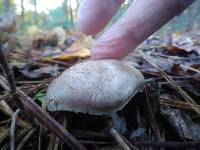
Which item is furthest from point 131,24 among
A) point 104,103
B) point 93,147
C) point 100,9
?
point 93,147

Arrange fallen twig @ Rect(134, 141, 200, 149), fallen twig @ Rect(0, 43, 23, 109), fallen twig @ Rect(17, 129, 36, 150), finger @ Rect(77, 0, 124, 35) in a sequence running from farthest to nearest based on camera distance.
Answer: finger @ Rect(77, 0, 124, 35) < fallen twig @ Rect(17, 129, 36, 150) < fallen twig @ Rect(134, 141, 200, 149) < fallen twig @ Rect(0, 43, 23, 109)

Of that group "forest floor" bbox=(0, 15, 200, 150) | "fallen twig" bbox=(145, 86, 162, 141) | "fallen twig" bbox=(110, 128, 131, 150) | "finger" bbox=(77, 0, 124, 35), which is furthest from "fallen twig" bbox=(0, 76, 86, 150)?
"finger" bbox=(77, 0, 124, 35)

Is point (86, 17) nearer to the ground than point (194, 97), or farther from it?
farther from it

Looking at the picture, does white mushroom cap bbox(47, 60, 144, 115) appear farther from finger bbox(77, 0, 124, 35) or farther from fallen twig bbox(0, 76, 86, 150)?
finger bbox(77, 0, 124, 35)

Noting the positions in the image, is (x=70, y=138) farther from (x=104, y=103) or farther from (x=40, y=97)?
(x=40, y=97)

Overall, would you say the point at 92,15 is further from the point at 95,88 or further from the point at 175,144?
the point at 175,144

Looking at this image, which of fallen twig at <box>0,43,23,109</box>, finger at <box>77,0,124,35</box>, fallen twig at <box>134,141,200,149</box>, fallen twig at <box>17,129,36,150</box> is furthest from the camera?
finger at <box>77,0,124,35</box>

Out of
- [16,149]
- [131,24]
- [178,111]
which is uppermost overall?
[131,24]

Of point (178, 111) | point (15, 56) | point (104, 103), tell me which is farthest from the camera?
point (15, 56)
